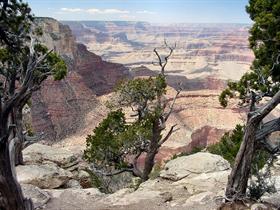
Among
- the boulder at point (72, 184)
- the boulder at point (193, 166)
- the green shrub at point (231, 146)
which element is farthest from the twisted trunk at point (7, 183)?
the green shrub at point (231, 146)

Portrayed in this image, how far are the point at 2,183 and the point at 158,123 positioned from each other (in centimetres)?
1288

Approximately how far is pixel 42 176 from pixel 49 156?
6.46 m

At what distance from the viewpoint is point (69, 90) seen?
8156cm

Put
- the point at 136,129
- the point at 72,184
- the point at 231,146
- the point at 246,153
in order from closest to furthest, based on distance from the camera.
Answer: the point at 246,153 → the point at 136,129 → the point at 72,184 → the point at 231,146

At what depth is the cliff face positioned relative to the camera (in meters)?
71.4

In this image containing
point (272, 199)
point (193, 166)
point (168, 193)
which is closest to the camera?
point (272, 199)

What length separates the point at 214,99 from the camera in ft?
276

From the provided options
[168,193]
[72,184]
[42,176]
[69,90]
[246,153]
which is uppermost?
[246,153]

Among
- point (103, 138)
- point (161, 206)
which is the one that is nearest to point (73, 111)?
point (103, 138)

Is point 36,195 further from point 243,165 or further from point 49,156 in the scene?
point 243,165

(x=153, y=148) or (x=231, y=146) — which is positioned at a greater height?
(x=153, y=148)

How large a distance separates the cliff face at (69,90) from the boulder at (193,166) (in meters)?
34.9

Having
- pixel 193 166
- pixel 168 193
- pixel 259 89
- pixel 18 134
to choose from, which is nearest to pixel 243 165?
pixel 259 89

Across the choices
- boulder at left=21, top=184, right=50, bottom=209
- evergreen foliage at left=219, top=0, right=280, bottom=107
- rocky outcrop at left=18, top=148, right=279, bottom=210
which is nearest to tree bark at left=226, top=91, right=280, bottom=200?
evergreen foliage at left=219, top=0, right=280, bottom=107
